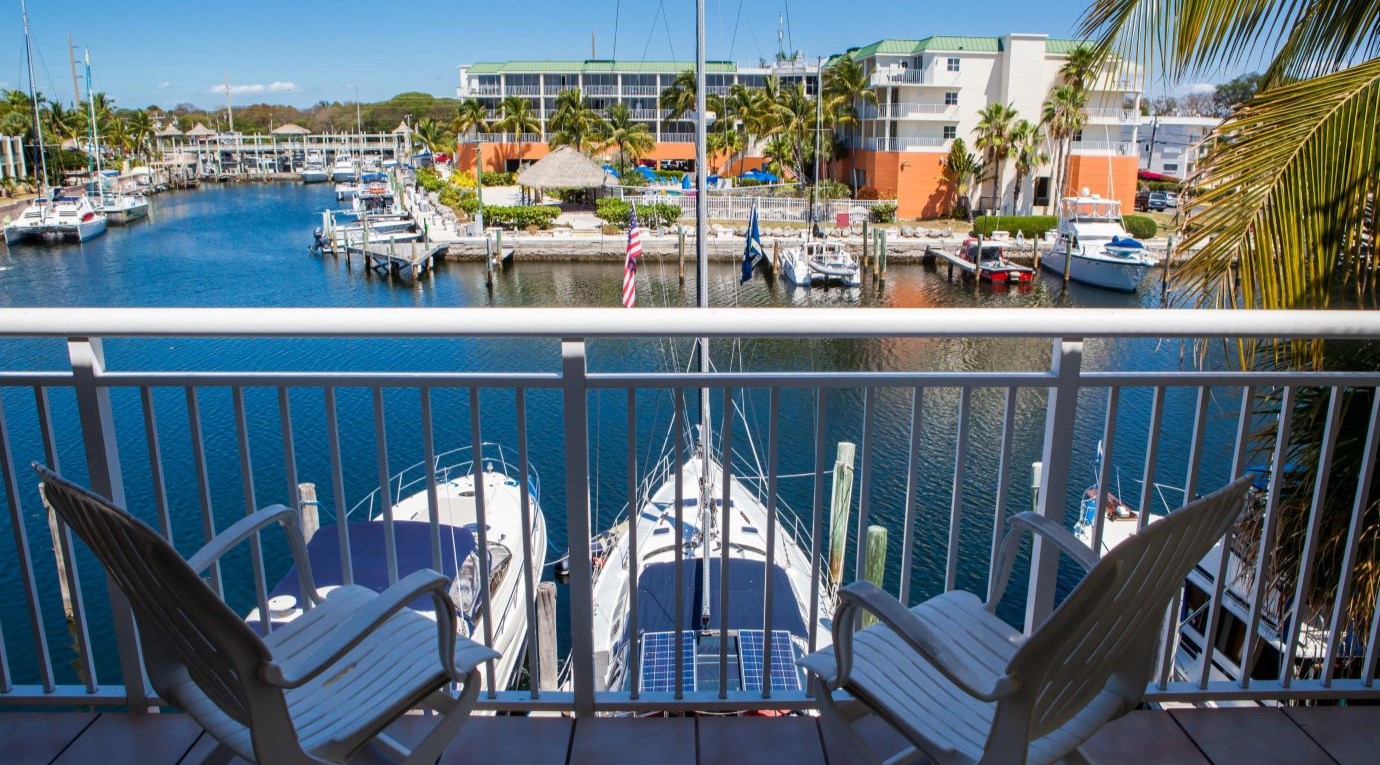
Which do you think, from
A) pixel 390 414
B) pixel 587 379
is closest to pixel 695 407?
pixel 390 414

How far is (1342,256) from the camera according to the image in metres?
2.57

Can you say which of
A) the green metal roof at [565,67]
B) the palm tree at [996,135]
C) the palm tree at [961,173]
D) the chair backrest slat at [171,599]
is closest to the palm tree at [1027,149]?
the palm tree at [996,135]

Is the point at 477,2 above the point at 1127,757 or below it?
above

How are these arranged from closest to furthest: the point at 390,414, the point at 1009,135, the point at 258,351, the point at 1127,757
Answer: the point at 1127,757
the point at 390,414
the point at 258,351
the point at 1009,135

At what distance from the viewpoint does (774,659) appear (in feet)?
19.3

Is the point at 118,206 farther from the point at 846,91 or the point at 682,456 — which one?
the point at 682,456

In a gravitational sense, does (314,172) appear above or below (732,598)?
above

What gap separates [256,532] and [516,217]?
34.7 metres

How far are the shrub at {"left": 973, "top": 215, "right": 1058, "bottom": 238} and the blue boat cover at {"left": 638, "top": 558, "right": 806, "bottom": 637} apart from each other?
2697 centimetres

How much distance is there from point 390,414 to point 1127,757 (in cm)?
1400

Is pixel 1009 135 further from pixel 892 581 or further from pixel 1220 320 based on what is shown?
pixel 1220 320

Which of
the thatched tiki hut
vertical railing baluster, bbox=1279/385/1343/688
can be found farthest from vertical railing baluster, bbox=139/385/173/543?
the thatched tiki hut

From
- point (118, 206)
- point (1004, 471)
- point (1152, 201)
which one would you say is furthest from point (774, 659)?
point (118, 206)

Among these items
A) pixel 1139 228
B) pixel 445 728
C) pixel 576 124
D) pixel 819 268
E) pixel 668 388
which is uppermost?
pixel 576 124
